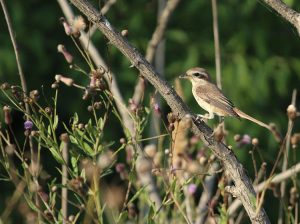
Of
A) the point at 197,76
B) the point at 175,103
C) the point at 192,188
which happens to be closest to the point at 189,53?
the point at 197,76

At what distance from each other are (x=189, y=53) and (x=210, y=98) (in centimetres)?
421

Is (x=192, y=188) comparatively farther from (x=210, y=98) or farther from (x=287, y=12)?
(x=210, y=98)

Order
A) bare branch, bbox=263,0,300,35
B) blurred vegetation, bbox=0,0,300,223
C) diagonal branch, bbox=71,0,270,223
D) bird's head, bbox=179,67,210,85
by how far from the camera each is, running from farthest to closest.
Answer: blurred vegetation, bbox=0,0,300,223
bird's head, bbox=179,67,210,85
bare branch, bbox=263,0,300,35
diagonal branch, bbox=71,0,270,223

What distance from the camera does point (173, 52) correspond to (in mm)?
8672

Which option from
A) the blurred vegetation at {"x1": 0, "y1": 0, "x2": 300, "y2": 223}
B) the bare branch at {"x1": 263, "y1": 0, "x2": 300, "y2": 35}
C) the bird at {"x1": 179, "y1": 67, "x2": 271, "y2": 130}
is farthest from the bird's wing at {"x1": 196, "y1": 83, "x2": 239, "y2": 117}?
the blurred vegetation at {"x1": 0, "y1": 0, "x2": 300, "y2": 223}

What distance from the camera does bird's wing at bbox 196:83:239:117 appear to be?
4094 mm

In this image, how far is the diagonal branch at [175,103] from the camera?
231cm

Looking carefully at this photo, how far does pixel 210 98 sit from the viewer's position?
168 inches

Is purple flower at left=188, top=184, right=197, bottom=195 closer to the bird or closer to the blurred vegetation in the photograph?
the bird

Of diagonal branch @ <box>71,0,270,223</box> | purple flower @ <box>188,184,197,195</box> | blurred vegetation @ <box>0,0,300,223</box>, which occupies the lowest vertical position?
blurred vegetation @ <box>0,0,300,223</box>

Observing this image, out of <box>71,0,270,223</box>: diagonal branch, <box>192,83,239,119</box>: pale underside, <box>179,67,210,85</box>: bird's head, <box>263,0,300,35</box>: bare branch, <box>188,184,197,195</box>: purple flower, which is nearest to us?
<box>71,0,270,223</box>: diagonal branch

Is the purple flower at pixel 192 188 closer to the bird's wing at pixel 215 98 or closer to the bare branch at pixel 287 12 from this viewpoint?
the bare branch at pixel 287 12

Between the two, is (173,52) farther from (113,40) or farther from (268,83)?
(113,40)

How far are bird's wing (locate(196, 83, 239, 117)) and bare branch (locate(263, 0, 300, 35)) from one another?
1410 mm
